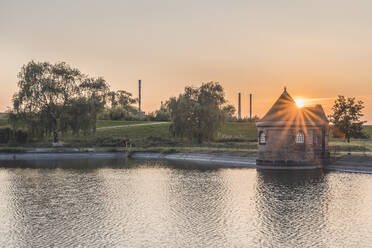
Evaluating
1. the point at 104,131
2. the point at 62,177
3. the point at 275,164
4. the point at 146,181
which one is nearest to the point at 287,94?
the point at 275,164

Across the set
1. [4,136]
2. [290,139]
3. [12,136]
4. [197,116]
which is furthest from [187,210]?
[4,136]

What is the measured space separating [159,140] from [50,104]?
1915 centimetres

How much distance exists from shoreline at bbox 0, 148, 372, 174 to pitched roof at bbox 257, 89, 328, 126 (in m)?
5.13

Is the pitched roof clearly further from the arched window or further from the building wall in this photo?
the arched window

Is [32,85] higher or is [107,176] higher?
[32,85]

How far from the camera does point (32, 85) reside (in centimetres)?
6444

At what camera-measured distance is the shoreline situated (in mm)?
46431

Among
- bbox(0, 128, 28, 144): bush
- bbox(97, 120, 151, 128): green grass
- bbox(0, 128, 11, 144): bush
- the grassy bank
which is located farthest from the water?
bbox(97, 120, 151, 128): green grass

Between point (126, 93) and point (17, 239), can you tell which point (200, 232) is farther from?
point (126, 93)

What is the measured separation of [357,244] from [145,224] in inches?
373

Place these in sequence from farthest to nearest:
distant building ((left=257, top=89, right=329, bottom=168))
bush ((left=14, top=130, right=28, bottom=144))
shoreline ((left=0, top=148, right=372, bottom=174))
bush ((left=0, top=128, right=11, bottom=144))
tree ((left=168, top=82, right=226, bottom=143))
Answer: bush ((left=14, top=130, right=28, bottom=144)), bush ((left=0, top=128, right=11, bottom=144)), tree ((left=168, top=82, right=226, bottom=143)), shoreline ((left=0, top=148, right=372, bottom=174)), distant building ((left=257, top=89, right=329, bottom=168))

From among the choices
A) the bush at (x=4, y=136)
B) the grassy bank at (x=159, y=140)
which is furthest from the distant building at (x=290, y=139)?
the bush at (x=4, y=136)

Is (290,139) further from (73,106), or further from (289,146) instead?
(73,106)

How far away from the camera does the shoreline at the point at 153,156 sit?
46431 mm
